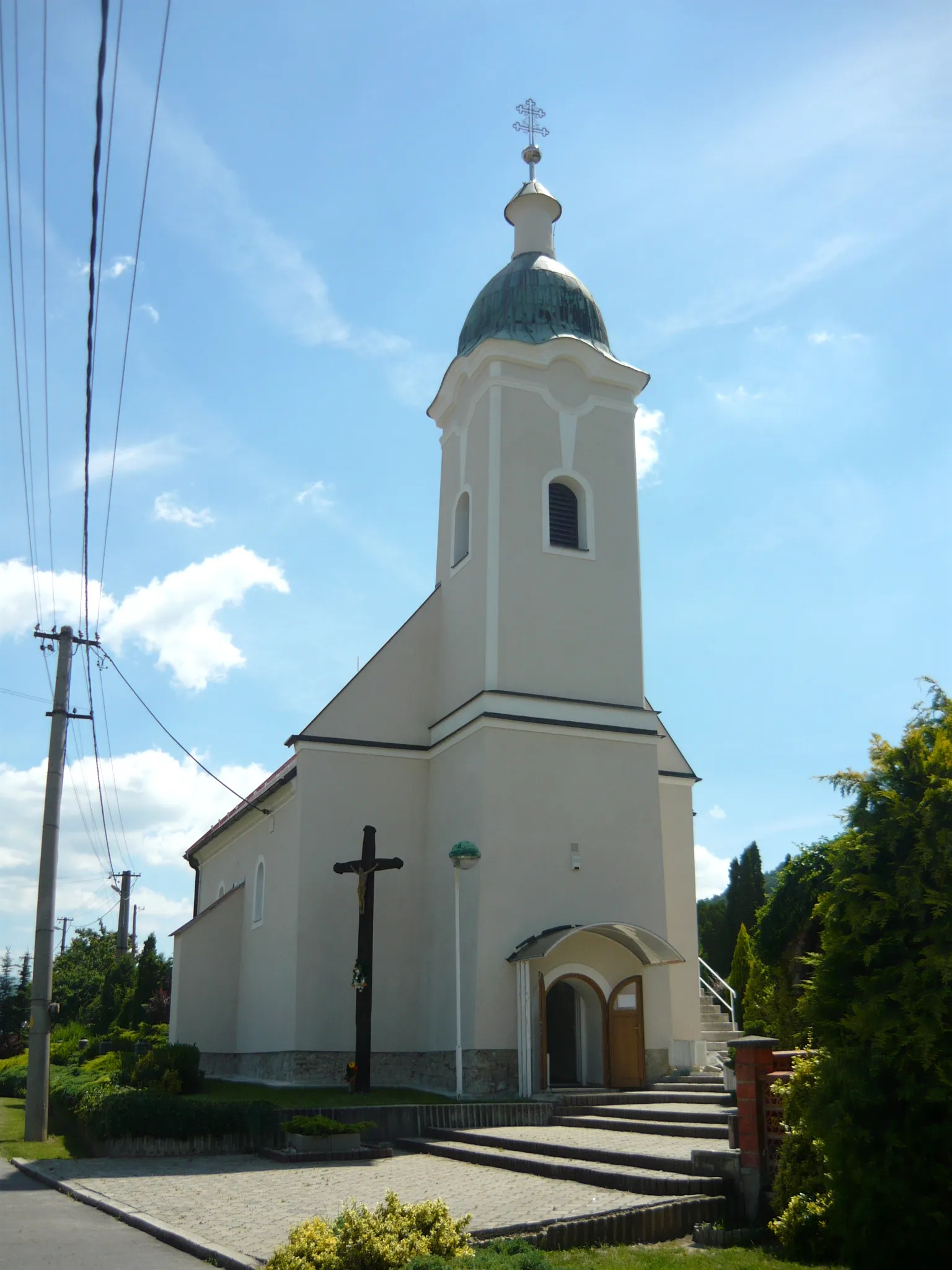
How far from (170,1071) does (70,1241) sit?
33.7ft

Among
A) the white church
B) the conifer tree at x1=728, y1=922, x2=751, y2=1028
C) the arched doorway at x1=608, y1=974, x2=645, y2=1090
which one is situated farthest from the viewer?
the conifer tree at x1=728, y1=922, x2=751, y2=1028

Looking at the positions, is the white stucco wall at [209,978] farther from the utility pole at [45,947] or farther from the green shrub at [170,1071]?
the utility pole at [45,947]

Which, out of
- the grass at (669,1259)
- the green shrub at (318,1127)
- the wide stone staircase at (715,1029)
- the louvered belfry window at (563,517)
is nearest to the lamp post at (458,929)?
the green shrub at (318,1127)

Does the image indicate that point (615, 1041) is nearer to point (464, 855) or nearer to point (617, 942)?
point (617, 942)

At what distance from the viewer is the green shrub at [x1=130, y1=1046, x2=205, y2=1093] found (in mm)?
19266

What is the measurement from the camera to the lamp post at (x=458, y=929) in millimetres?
18562

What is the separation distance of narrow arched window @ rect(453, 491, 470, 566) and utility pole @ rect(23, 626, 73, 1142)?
8.43 metres

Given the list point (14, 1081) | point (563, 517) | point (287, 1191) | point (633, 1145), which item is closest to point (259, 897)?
point (14, 1081)

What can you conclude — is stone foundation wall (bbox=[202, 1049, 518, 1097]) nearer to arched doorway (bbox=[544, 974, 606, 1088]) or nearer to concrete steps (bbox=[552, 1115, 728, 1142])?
arched doorway (bbox=[544, 974, 606, 1088])

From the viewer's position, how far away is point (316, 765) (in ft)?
72.6

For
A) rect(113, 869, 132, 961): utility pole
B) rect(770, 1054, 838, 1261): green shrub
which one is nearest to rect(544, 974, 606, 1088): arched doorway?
rect(770, 1054, 838, 1261): green shrub

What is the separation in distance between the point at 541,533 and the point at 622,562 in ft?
6.12

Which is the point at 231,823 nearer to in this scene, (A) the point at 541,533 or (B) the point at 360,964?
(B) the point at 360,964

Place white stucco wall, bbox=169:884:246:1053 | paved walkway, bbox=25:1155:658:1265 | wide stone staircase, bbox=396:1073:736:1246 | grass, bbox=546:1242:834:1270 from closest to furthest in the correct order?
grass, bbox=546:1242:834:1270 → paved walkway, bbox=25:1155:658:1265 → wide stone staircase, bbox=396:1073:736:1246 → white stucco wall, bbox=169:884:246:1053
